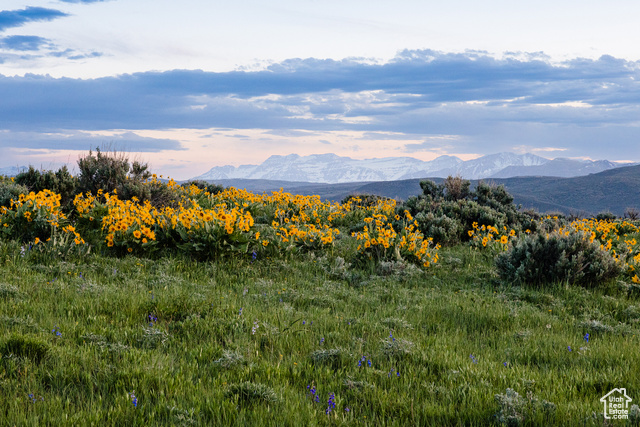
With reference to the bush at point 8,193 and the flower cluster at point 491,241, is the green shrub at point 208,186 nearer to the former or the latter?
the bush at point 8,193

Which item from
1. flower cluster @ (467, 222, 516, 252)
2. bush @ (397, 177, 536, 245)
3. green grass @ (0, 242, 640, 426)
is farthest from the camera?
bush @ (397, 177, 536, 245)

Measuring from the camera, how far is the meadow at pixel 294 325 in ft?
11.5

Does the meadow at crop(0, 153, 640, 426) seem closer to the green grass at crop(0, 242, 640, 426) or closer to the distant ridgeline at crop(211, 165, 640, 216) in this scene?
the green grass at crop(0, 242, 640, 426)

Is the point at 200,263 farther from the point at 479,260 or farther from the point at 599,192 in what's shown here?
the point at 599,192

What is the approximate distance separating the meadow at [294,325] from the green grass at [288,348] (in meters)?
0.02

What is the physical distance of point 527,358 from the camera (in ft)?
15.7

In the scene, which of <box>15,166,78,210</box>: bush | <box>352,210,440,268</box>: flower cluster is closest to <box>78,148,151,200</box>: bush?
<box>15,166,78,210</box>: bush

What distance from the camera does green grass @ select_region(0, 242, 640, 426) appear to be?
346cm

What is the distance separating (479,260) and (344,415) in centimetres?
745

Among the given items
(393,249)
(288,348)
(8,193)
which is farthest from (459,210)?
(8,193)

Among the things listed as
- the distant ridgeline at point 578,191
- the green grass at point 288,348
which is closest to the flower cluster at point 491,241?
the green grass at point 288,348

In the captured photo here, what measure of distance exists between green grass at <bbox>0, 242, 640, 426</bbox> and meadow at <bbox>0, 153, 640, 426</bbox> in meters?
0.02

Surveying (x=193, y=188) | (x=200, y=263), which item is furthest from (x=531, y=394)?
(x=193, y=188)

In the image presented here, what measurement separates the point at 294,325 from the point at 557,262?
5.29 m
